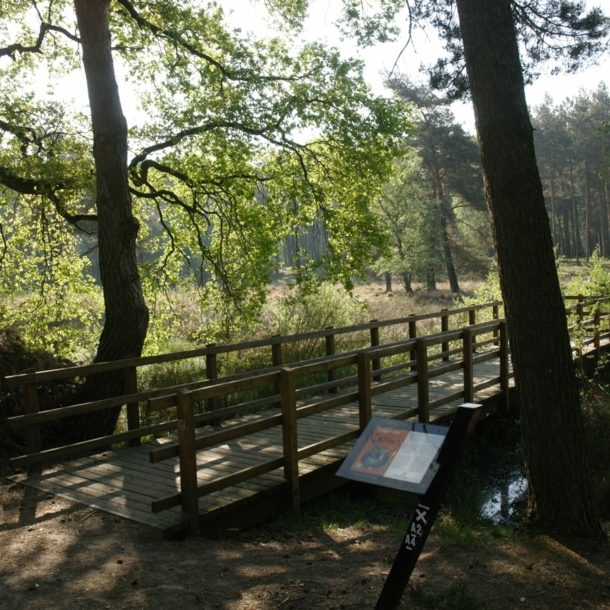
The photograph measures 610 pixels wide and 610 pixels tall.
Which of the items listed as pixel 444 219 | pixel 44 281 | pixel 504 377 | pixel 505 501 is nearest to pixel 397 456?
pixel 505 501

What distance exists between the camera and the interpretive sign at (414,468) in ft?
11.4

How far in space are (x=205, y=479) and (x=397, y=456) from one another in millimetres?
3207

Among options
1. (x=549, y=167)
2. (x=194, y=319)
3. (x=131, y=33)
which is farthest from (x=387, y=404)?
(x=549, y=167)

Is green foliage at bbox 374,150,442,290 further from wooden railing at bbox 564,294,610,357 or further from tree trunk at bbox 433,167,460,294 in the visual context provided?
wooden railing at bbox 564,294,610,357

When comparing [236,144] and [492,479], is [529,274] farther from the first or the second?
[236,144]

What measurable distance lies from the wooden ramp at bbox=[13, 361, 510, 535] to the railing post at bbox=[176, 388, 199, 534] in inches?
4.6

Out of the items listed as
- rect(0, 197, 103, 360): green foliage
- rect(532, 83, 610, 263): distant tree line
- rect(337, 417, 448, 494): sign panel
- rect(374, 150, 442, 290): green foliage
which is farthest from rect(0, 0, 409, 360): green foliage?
rect(532, 83, 610, 263): distant tree line

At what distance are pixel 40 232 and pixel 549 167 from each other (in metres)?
56.2

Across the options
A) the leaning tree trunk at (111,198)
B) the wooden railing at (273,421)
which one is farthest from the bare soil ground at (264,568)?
the leaning tree trunk at (111,198)

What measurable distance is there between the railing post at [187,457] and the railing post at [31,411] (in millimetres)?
2112

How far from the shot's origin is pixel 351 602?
4102mm

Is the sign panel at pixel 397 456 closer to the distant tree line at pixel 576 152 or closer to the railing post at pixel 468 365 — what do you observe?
the railing post at pixel 468 365

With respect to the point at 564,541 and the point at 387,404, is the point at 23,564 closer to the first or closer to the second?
the point at 564,541

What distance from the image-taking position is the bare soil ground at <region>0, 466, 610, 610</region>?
4.12m
